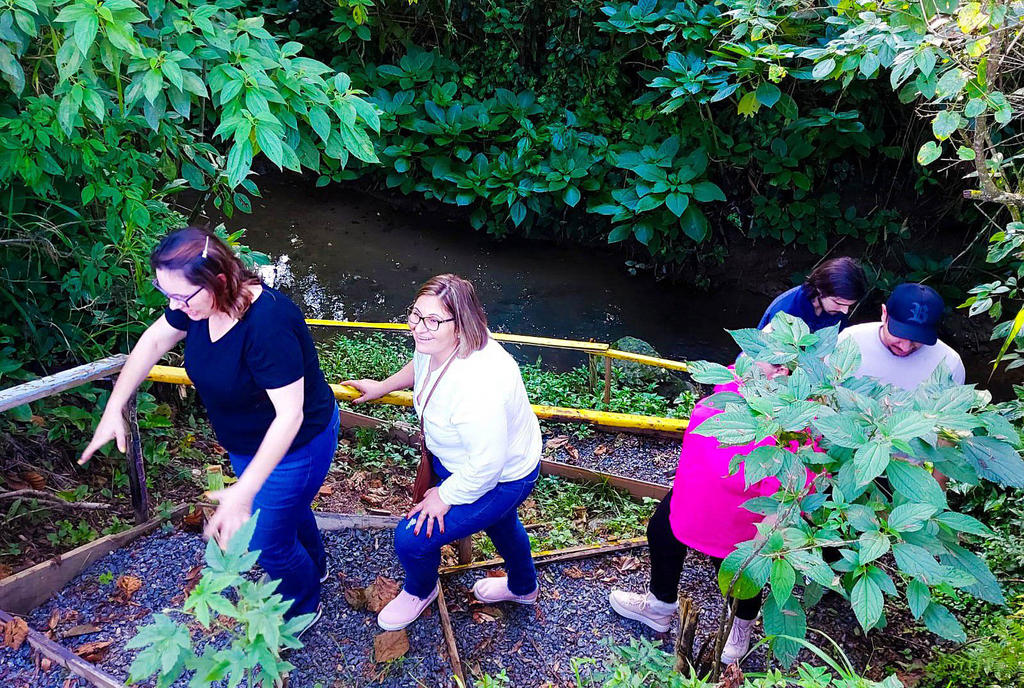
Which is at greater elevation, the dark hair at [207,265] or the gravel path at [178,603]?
the dark hair at [207,265]

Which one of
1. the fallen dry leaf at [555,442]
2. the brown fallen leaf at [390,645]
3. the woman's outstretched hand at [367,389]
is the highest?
the woman's outstretched hand at [367,389]

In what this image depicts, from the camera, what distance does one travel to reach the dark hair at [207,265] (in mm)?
2248

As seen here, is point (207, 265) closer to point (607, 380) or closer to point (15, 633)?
point (15, 633)

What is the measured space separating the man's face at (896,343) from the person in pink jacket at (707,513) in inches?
37.9

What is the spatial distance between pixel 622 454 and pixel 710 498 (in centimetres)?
226

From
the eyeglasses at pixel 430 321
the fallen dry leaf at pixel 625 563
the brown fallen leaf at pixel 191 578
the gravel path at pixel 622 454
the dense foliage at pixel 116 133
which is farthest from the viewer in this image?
the gravel path at pixel 622 454

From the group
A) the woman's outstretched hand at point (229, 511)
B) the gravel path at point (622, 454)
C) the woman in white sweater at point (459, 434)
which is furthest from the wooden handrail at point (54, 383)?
the gravel path at point (622, 454)

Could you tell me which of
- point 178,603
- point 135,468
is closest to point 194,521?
point 135,468

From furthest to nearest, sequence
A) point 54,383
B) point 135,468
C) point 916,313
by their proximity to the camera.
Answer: point 135,468
point 916,313
point 54,383

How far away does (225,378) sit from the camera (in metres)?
2.42

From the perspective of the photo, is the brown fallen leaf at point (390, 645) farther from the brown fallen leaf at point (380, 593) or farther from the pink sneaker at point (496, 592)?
the pink sneaker at point (496, 592)

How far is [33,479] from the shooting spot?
362cm

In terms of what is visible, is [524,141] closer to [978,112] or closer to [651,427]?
[651,427]

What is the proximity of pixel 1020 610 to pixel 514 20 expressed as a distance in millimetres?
8184
